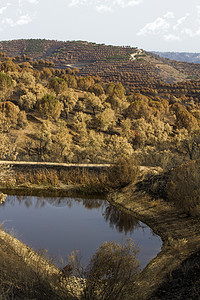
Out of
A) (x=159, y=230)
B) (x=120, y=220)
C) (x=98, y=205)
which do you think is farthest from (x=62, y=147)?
(x=159, y=230)

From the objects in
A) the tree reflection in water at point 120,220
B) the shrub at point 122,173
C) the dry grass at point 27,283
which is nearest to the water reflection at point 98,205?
the tree reflection in water at point 120,220

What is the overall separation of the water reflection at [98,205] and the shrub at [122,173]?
4.59 feet

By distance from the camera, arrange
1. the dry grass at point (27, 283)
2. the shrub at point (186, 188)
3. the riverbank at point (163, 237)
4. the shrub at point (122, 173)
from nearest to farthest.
Result: the dry grass at point (27, 283) < the riverbank at point (163, 237) < the shrub at point (186, 188) < the shrub at point (122, 173)

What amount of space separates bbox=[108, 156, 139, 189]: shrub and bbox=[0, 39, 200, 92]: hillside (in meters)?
50.9

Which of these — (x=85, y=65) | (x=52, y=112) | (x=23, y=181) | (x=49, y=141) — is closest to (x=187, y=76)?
(x=85, y=65)

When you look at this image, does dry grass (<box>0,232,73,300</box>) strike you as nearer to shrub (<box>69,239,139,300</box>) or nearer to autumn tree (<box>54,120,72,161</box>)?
shrub (<box>69,239,139,300</box>)

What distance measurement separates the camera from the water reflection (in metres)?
12.3

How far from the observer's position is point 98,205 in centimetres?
1510

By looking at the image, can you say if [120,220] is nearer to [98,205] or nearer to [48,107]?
[98,205]

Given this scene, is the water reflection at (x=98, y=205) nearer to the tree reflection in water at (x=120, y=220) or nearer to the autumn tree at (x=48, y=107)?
the tree reflection in water at (x=120, y=220)

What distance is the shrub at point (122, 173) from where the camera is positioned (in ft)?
53.2

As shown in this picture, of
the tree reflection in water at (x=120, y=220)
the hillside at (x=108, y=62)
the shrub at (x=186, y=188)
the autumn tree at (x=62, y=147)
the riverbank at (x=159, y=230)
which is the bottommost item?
the autumn tree at (x=62, y=147)

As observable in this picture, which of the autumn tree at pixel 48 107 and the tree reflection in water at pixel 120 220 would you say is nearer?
the tree reflection in water at pixel 120 220

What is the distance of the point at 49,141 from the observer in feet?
100
